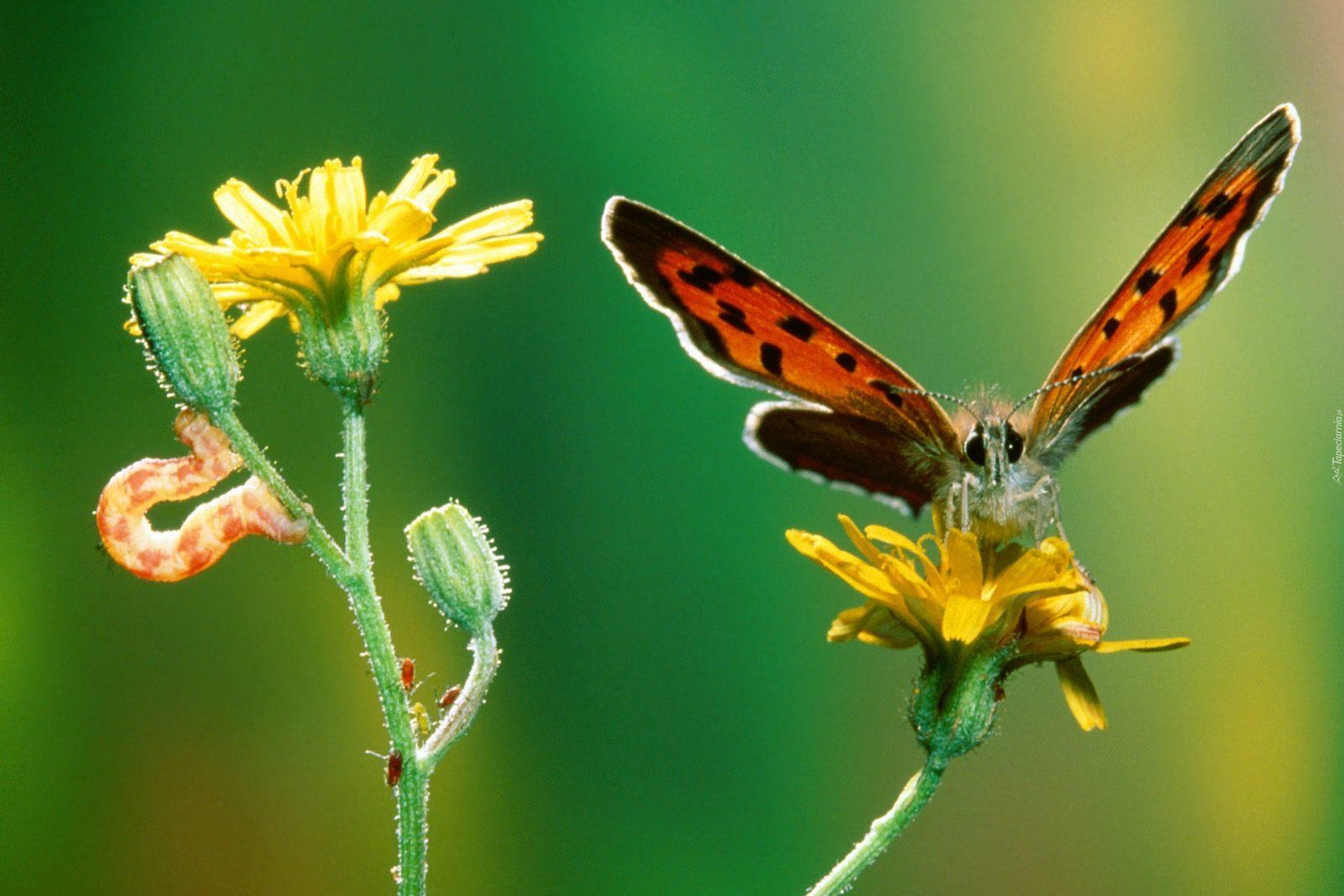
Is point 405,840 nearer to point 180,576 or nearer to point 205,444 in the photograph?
point 180,576

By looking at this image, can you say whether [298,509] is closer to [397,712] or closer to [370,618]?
[370,618]

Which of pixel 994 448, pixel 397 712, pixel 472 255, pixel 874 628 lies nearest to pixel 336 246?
pixel 472 255

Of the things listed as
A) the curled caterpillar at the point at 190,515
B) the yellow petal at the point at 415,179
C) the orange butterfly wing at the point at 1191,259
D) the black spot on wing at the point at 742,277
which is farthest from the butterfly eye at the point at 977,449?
the curled caterpillar at the point at 190,515

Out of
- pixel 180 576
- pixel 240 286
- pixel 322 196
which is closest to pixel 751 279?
pixel 322 196

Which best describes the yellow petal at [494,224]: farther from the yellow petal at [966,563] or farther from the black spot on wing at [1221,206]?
the black spot on wing at [1221,206]

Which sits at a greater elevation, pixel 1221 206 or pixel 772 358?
pixel 1221 206

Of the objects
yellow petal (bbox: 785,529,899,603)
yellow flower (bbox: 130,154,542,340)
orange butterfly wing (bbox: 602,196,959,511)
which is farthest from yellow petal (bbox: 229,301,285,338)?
yellow petal (bbox: 785,529,899,603)
